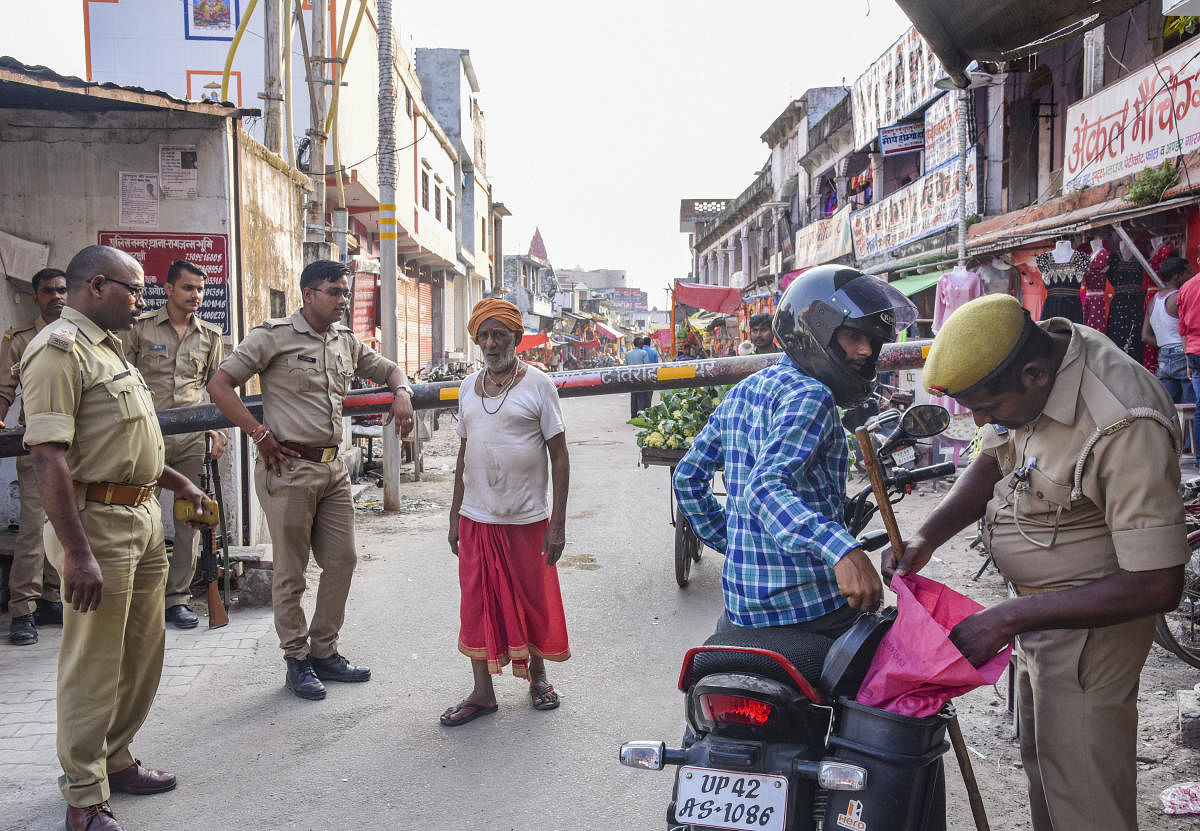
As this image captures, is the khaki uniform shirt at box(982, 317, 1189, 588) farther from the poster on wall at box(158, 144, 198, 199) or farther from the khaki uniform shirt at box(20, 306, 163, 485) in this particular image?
the poster on wall at box(158, 144, 198, 199)

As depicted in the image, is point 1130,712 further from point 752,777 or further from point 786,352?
point 786,352

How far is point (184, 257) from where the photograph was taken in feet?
22.5

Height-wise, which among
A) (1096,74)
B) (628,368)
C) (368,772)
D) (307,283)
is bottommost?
(368,772)

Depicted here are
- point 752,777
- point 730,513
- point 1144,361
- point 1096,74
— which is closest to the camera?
point 752,777

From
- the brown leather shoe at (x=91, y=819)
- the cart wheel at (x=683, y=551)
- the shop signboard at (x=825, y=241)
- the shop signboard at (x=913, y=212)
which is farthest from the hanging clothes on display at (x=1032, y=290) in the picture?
the brown leather shoe at (x=91, y=819)

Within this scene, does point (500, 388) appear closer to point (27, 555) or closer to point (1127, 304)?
point (27, 555)

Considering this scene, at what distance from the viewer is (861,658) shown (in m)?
2.22

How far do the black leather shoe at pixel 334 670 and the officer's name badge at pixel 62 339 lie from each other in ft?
7.30

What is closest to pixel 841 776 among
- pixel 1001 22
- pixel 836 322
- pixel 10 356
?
pixel 836 322

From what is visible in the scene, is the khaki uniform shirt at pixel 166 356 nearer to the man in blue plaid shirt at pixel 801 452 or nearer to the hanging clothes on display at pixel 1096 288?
the man in blue plaid shirt at pixel 801 452

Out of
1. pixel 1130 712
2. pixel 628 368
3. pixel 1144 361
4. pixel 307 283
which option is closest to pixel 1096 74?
pixel 1144 361

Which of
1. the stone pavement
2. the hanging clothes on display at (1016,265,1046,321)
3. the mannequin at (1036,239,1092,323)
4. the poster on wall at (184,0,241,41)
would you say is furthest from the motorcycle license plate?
the poster on wall at (184,0,241,41)

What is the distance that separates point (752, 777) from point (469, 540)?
2475 millimetres

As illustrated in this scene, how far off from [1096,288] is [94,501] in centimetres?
1045
